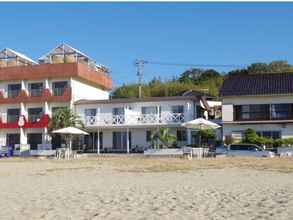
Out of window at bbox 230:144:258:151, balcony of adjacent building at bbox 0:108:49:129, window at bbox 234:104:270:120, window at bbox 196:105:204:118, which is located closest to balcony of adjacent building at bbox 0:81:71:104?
balcony of adjacent building at bbox 0:108:49:129

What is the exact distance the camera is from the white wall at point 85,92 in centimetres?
5150

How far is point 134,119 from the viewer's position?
156ft

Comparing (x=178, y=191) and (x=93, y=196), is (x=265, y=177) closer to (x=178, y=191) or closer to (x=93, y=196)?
(x=178, y=191)

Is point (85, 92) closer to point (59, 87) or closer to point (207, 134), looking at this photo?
point (59, 87)

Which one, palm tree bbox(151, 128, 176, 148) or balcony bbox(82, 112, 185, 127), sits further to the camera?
balcony bbox(82, 112, 185, 127)

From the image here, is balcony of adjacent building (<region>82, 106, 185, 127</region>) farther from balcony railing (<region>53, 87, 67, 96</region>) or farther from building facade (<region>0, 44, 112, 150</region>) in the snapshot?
balcony railing (<region>53, 87, 67, 96</region>)

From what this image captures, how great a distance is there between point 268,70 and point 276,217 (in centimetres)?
7362

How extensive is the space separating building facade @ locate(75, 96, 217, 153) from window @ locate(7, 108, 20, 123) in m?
6.30

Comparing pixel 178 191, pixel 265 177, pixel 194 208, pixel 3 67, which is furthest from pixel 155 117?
pixel 194 208

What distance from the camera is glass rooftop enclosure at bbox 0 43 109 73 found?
53.1 m

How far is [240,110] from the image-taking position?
45.7 m

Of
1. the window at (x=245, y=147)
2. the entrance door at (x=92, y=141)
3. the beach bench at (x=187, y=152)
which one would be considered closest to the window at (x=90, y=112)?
the entrance door at (x=92, y=141)

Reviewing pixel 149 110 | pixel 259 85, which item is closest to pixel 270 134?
pixel 259 85

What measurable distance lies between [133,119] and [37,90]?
10472 mm
